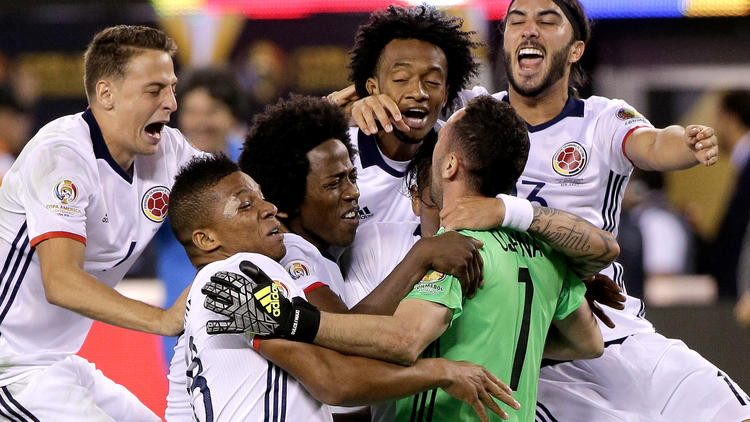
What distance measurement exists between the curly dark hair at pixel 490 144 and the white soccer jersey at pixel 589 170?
1.11 m

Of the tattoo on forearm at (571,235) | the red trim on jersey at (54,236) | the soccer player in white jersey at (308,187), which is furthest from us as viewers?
the red trim on jersey at (54,236)

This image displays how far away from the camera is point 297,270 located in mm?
3955

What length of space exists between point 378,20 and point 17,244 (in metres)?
1.98

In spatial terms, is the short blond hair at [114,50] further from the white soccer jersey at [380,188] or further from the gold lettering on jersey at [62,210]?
the white soccer jersey at [380,188]

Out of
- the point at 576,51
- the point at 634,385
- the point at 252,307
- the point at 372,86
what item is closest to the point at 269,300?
the point at 252,307

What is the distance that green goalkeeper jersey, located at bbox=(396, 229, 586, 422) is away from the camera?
12.0 feet

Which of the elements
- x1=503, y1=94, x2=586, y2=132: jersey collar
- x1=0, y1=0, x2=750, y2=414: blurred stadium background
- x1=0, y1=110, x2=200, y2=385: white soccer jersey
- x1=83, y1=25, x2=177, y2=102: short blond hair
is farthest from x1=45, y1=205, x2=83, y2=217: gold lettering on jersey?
x1=0, y1=0, x2=750, y2=414: blurred stadium background

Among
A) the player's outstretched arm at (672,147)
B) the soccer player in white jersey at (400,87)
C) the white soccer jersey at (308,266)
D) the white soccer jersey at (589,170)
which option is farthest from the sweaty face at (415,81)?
the player's outstretched arm at (672,147)

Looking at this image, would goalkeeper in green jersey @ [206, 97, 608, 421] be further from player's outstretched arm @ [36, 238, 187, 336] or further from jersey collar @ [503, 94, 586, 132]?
jersey collar @ [503, 94, 586, 132]

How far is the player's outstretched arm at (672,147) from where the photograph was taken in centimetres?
421

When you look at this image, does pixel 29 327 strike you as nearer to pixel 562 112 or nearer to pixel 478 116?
pixel 478 116

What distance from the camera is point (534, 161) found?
496 cm

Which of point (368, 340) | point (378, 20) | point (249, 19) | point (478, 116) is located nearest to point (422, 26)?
point (378, 20)

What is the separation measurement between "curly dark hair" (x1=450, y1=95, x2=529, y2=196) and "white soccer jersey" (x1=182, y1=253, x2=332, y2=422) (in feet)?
2.54
